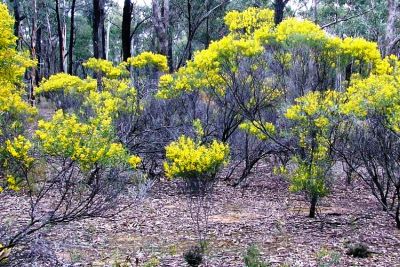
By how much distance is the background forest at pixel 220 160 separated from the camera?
5.55 m

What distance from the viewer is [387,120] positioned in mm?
6055

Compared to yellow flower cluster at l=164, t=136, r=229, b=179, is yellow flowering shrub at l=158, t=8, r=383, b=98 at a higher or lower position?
higher

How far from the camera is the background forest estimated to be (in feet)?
18.2

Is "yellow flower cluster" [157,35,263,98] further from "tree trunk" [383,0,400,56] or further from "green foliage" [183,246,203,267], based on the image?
"tree trunk" [383,0,400,56]

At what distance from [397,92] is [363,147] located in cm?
123

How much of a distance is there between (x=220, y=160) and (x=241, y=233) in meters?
1.36

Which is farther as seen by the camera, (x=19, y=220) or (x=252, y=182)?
(x=252, y=182)

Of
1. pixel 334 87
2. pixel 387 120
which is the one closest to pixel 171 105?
pixel 334 87

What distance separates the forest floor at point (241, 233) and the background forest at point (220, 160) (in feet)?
0.11

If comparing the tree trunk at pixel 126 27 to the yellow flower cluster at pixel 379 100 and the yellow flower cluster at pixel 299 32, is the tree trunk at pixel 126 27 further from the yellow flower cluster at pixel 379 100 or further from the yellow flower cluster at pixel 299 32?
the yellow flower cluster at pixel 379 100

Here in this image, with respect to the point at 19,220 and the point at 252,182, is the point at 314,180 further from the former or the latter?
the point at 19,220

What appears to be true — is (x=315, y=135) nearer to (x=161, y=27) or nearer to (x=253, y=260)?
(x=253, y=260)

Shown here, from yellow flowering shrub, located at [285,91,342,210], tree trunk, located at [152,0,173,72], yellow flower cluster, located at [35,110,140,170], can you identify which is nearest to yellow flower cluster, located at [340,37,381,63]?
yellow flowering shrub, located at [285,91,342,210]

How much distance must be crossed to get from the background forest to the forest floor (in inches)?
1.3
